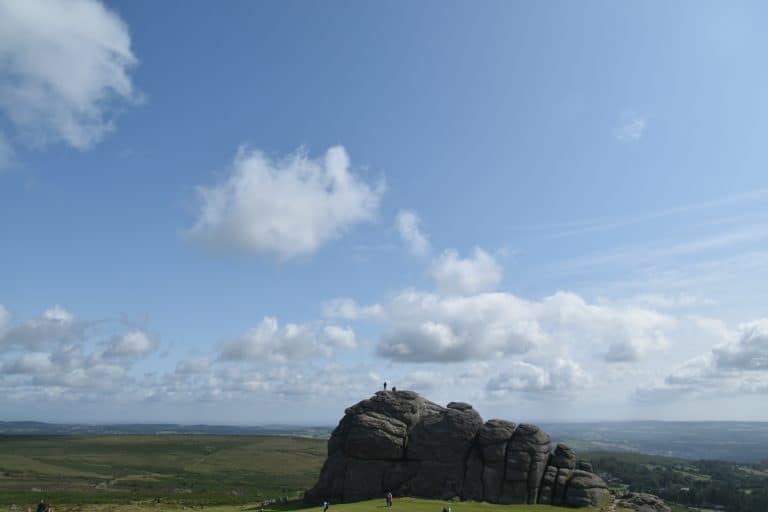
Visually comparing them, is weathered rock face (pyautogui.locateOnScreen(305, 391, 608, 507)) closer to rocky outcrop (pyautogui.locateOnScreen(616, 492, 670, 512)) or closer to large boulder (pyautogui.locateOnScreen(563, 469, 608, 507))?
large boulder (pyautogui.locateOnScreen(563, 469, 608, 507))

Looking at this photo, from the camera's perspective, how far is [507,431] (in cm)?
7100

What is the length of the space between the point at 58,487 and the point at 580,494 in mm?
186335

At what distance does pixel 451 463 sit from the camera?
6912 cm

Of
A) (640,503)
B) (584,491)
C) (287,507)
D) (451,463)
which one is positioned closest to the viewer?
(584,491)

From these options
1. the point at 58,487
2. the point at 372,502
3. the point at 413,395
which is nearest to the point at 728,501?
the point at 413,395

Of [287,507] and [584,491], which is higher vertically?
[584,491]

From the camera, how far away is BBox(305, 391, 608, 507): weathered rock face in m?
66.5

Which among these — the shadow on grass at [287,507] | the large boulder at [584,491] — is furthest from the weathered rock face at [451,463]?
the shadow on grass at [287,507]

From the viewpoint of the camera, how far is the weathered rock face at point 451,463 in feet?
218

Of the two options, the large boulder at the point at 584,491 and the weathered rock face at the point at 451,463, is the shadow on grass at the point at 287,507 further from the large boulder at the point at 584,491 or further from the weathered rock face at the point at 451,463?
the large boulder at the point at 584,491

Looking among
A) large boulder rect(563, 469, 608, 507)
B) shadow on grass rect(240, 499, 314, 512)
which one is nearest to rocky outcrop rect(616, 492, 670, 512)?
large boulder rect(563, 469, 608, 507)

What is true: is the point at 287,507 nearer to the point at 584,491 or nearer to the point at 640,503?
the point at 584,491

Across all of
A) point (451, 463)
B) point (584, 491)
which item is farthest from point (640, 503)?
point (451, 463)

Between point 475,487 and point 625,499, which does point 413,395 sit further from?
point 625,499
